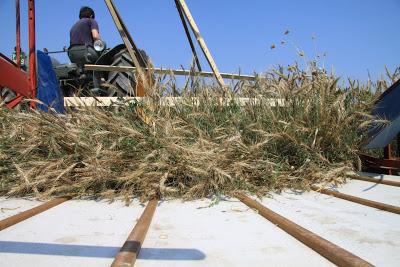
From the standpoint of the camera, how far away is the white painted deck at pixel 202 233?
104 cm

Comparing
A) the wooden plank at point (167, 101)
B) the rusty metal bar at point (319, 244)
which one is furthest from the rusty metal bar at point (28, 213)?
the rusty metal bar at point (319, 244)

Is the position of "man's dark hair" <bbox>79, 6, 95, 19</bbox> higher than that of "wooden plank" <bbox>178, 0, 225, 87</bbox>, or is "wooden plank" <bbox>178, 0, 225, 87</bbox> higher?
"man's dark hair" <bbox>79, 6, 95, 19</bbox>

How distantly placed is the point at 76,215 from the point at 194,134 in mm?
940

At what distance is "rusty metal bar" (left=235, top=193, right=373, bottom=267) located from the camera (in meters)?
0.93

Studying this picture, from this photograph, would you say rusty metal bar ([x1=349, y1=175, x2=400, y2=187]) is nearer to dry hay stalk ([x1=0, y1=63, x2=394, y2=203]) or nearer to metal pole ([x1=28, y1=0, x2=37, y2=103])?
dry hay stalk ([x1=0, y1=63, x2=394, y2=203])

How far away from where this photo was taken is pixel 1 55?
380 centimetres

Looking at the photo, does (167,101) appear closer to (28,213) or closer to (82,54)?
(28,213)

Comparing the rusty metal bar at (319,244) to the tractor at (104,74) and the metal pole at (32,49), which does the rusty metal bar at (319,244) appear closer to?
the tractor at (104,74)

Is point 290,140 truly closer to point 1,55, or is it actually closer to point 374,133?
point 374,133

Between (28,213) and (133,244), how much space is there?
706 millimetres

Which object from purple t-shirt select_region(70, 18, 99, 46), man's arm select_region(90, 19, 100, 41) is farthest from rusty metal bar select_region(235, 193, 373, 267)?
purple t-shirt select_region(70, 18, 99, 46)

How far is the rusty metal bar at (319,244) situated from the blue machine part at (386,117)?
102cm

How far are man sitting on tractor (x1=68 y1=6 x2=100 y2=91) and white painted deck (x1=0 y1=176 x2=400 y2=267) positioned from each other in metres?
3.74

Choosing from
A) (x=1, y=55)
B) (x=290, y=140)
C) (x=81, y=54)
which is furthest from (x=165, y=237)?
(x=81, y=54)
